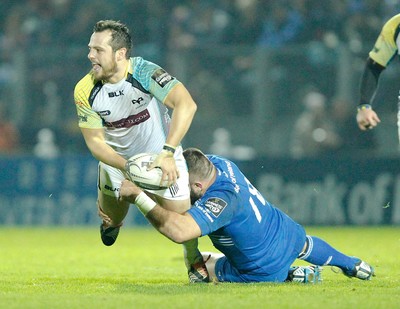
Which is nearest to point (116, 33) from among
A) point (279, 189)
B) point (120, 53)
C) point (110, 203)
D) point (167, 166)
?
point (120, 53)

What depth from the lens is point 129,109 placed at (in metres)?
8.52

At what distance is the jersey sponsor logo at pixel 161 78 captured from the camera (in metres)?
8.07

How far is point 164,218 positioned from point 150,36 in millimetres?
10571

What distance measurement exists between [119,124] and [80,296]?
6.48 feet

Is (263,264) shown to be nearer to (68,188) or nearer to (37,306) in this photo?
(37,306)

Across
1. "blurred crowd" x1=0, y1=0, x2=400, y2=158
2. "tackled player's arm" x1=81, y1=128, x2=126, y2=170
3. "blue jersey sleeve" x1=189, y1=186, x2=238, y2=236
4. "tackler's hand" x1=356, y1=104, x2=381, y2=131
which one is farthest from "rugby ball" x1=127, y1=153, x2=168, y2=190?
"blurred crowd" x1=0, y1=0, x2=400, y2=158

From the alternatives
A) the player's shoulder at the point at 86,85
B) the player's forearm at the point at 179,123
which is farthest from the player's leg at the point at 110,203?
the player's forearm at the point at 179,123

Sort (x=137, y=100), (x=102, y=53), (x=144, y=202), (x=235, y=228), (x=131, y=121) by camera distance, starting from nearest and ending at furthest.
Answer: (x=144, y=202) < (x=235, y=228) < (x=102, y=53) < (x=137, y=100) < (x=131, y=121)

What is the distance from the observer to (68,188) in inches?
633

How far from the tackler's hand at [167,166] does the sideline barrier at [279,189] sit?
8.19m

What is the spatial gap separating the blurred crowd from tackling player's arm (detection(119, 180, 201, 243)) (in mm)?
8454

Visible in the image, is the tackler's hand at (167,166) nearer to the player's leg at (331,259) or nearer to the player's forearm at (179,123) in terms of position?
the player's forearm at (179,123)

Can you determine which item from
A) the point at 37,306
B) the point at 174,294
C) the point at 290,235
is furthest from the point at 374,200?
the point at 37,306

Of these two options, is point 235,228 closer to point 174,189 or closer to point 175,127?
point 174,189
